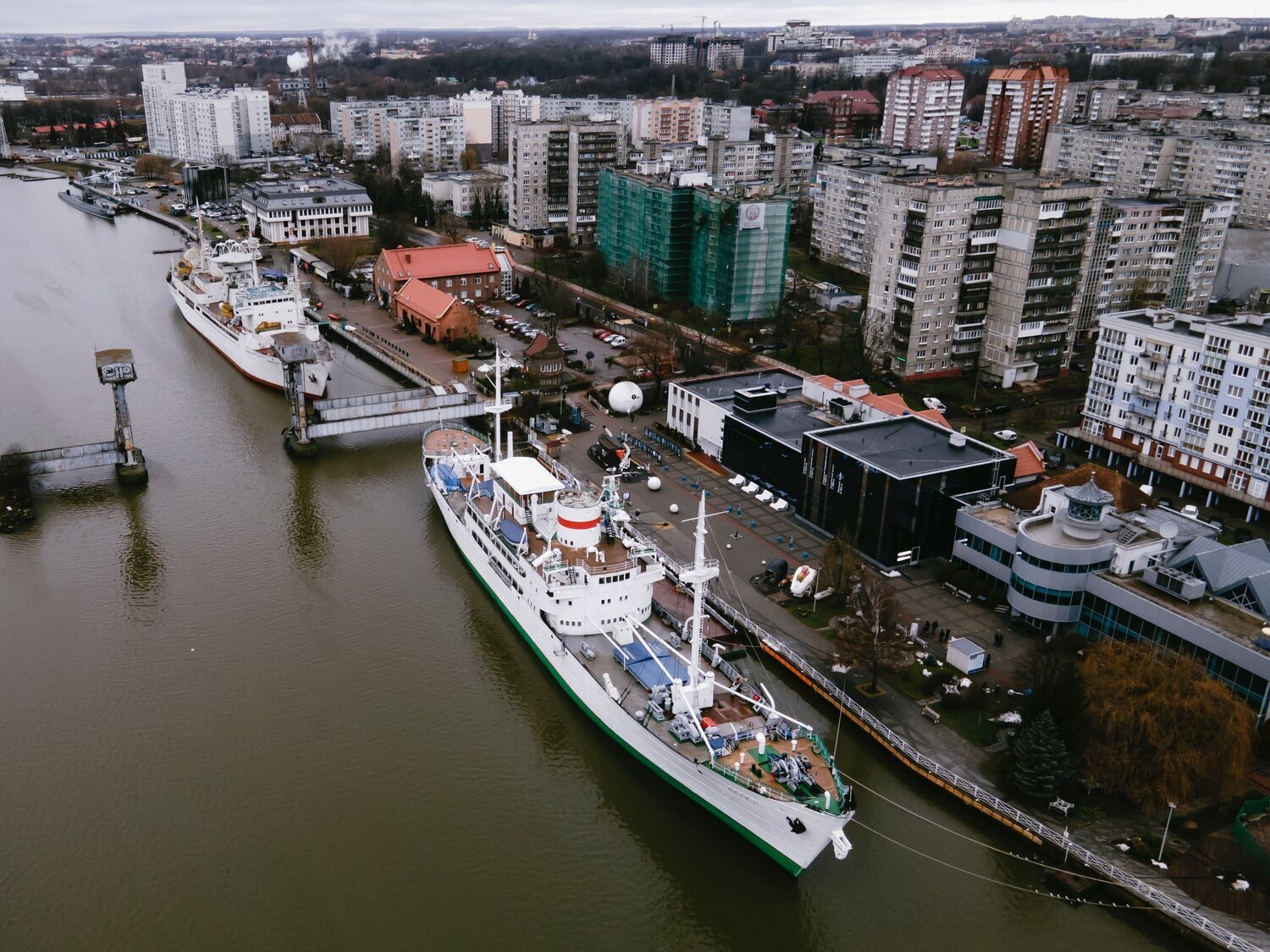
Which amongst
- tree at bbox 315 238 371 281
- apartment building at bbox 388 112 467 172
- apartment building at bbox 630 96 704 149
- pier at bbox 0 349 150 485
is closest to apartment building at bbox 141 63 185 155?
apartment building at bbox 388 112 467 172

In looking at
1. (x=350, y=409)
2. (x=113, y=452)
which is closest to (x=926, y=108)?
(x=350, y=409)

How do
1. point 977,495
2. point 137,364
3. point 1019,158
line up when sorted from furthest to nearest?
point 1019,158 < point 137,364 < point 977,495

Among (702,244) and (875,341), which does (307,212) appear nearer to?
(702,244)

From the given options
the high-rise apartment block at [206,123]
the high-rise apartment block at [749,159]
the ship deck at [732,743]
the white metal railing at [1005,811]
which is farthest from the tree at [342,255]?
the high-rise apartment block at [206,123]

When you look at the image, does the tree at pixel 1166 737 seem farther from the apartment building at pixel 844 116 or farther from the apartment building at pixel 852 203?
the apartment building at pixel 844 116

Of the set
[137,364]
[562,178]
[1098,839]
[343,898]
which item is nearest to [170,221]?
[562,178]

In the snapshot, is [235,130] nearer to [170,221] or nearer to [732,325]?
[170,221]
